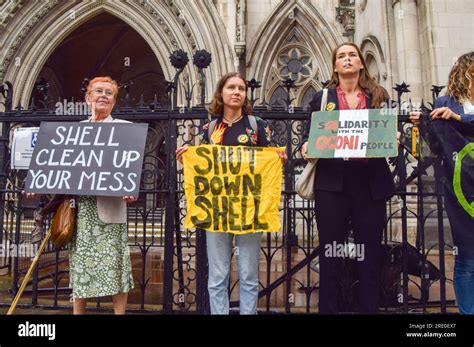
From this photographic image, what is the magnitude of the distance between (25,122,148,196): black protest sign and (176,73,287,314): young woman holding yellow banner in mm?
451

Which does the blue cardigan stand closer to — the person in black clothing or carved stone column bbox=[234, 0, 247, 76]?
the person in black clothing

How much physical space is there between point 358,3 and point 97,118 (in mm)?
11076

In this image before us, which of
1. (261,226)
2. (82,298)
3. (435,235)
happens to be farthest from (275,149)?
(435,235)

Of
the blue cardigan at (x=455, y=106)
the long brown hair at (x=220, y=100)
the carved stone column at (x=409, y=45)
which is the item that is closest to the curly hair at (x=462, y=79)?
the blue cardigan at (x=455, y=106)

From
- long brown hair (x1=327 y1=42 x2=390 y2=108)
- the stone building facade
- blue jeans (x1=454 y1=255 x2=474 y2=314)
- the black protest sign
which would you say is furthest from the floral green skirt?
the stone building facade

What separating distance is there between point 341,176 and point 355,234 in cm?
45

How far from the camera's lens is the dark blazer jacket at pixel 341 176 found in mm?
3166

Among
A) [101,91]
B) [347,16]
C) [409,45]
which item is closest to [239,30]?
[347,16]

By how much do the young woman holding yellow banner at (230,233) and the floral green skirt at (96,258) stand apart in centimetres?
71

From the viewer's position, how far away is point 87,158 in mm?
3662

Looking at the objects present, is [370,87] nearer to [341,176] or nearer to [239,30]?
[341,176]

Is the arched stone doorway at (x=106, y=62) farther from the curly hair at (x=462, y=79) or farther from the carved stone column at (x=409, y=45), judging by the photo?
the curly hair at (x=462, y=79)

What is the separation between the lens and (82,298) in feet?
10.9
